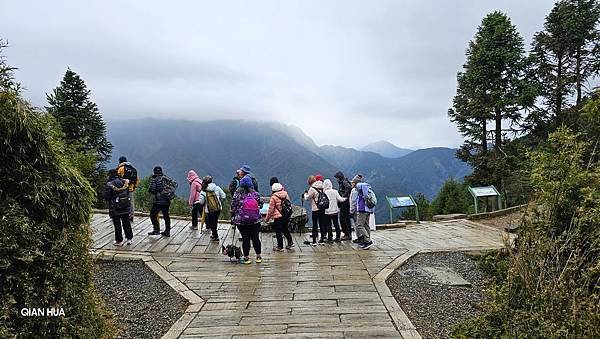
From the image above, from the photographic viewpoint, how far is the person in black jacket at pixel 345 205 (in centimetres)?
959

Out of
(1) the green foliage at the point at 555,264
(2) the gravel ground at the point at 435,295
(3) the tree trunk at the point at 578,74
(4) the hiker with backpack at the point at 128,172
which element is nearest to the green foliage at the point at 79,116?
(4) the hiker with backpack at the point at 128,172

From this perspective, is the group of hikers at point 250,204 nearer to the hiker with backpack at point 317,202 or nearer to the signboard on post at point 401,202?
the hiker with backpack at point 317,202

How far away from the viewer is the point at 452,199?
34.0m

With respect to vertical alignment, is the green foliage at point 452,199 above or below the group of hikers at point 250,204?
below

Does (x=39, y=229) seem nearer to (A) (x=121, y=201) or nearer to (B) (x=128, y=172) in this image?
(A) (x=121, y=201)

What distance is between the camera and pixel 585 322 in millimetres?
3135

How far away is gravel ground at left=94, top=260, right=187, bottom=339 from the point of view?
15.2ft

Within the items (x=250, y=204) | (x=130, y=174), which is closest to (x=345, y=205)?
(x=250, y=204)

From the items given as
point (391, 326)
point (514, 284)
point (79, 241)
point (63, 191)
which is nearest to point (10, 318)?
point (79, 241)

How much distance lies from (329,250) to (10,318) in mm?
6407

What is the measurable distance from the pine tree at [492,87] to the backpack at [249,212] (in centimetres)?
1620

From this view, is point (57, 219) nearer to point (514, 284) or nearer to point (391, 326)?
point (391, 326)

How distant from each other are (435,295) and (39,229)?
5.16 meters

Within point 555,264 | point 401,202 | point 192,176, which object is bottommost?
point 401,202
